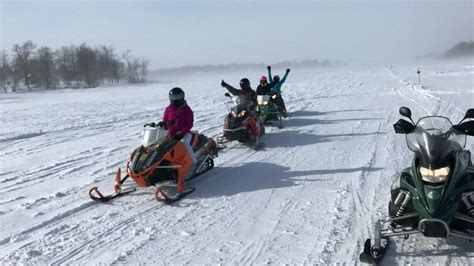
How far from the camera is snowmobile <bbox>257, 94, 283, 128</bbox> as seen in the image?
47.9 feet

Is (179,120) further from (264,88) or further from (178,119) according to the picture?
(264,88)

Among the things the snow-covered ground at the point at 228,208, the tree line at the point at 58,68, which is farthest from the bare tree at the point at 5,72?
the snow-covered ground at the point at 228,208

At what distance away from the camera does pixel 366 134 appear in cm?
1272

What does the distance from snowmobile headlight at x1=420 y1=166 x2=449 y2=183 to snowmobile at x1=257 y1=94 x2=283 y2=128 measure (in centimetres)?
944

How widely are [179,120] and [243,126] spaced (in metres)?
3.04

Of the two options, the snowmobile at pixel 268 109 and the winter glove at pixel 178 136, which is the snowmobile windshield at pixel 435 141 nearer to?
the winter glove at pixel 178 136

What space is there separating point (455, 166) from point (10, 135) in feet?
46.5

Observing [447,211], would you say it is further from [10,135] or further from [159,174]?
[10,135]

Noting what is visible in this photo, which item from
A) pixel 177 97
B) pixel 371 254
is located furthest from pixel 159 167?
pixel 371 254

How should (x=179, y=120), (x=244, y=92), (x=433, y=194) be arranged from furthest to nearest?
(x=244, y=92)
(x=179, y=120)
(x=433, y=194)

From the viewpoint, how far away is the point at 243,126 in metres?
11.3

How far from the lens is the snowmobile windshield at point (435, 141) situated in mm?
5055

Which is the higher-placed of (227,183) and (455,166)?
(455,166)

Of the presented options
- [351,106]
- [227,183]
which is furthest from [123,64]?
[227,183]
